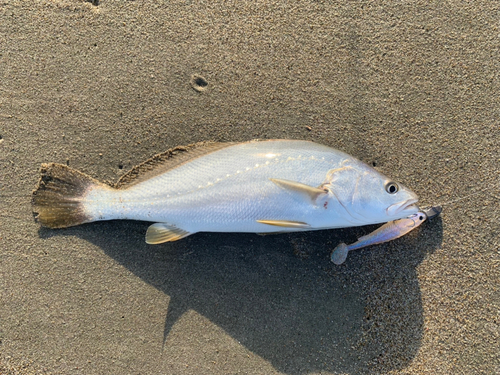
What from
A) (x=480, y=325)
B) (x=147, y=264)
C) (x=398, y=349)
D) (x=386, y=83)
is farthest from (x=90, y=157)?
(x=480, y=325)

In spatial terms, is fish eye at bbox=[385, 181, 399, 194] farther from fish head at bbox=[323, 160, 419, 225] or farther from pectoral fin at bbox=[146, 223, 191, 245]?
pectoral fin at bbox=[146, 223, 191, 245]

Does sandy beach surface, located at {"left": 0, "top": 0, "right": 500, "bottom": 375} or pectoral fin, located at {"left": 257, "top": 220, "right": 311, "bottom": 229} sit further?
sandy beach surface, located at {"left": 0, "top": 0, "right": 500, "bottom": 375}

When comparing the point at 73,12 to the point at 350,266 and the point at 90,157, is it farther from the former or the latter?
the point at 350,266

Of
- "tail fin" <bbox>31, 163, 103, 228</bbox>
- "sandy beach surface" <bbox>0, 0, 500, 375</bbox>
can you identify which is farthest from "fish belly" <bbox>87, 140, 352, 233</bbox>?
"sandy beach surface" <bbox>0, 0, 500, 375</bbox>

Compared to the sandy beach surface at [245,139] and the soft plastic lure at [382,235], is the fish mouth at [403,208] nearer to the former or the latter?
the soft plastic lure at [382,235]

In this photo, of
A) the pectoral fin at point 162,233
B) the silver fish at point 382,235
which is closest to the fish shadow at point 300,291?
the silver fish at point 382,235
